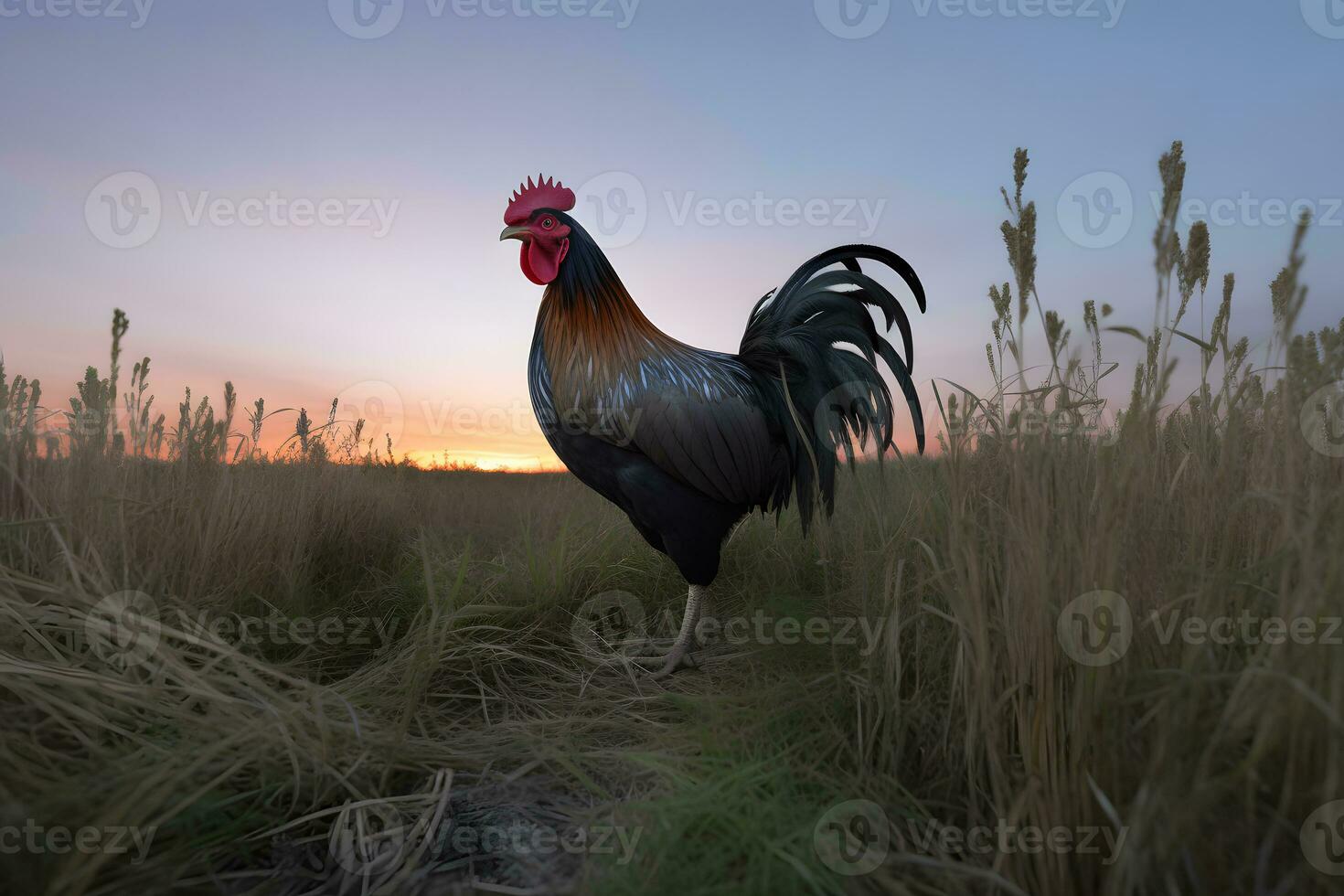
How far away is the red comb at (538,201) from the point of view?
13.3ft

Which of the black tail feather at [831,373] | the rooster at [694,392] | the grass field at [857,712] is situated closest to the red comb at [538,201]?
the rooster at [694,392]

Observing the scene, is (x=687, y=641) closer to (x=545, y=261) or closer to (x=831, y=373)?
(x=831, y=373)

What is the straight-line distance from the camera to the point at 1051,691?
4.79 ft

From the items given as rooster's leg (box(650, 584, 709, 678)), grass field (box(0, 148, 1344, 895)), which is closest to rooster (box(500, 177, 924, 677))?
rooster's leg (box(650, 584, 709, 678))

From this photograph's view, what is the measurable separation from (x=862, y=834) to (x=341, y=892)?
4.78ft

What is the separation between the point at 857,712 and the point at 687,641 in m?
1.68

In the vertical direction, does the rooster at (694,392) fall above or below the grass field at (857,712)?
above

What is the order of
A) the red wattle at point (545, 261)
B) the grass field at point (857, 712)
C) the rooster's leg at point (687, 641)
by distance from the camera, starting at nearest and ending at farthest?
the grass field at point (857, 712) → the rooster's leg at point (687, 641) → the red wattle at point (545, 261)

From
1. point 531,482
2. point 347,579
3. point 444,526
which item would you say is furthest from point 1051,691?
point 531,482

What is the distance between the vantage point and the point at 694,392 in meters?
3.69

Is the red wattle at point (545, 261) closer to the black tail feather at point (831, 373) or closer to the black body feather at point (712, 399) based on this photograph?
the black body feather at point (712, 399)

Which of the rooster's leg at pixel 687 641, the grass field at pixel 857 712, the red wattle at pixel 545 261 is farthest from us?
the red wattle at pixel 545 261

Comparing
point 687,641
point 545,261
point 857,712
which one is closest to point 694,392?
point 545,261

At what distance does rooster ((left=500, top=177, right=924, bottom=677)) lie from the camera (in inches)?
137
